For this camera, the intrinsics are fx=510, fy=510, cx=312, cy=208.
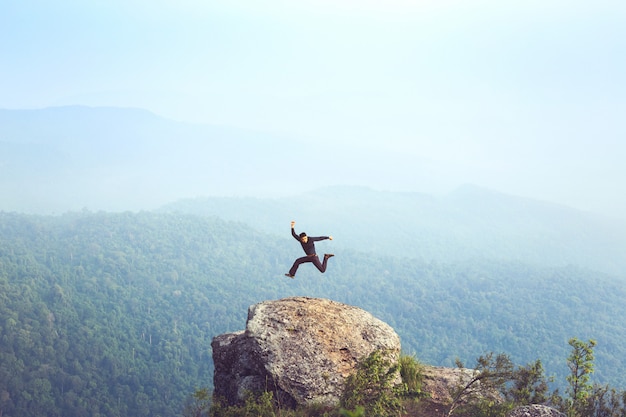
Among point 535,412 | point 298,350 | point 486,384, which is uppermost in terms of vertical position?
point 298,350

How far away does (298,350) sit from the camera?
18234 millimetres

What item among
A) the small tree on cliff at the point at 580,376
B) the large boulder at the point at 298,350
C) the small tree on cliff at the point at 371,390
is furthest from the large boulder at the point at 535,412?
the large boulder at the point at 298,350

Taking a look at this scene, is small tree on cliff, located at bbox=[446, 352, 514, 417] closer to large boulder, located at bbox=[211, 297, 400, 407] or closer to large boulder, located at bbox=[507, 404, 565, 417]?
large boulder, located at bbox=[507, 404, 565, 417]

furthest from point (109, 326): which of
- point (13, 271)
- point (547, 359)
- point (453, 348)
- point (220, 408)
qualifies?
point (220, 408)

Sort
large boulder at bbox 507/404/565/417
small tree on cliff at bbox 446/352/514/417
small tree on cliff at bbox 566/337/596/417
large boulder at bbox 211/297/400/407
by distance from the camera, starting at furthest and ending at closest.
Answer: small tree on cliff at bbox 566/337/596/417 < small tree on cliff at bbox 446/352/514/417 < large boulder at bbox 211/297/400/407 < large boulder at bbox 507/404/565/417

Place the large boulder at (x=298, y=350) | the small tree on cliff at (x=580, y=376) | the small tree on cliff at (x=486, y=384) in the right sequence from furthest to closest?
the small tree on cliff at (x=580, y=376) < the small tree on cliff at (x=486, y=384) < the large boulder at (x=298, y=350)

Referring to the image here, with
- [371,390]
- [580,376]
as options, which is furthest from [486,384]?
[371,390]

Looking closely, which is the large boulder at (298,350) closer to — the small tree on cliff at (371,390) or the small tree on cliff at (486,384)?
the small tree on cliff at (371,390)

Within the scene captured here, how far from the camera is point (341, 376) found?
17828 millimetres

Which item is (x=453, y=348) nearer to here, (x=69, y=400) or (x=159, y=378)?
(x=159, y=378)

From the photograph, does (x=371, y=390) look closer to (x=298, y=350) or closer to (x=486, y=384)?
(x=298, y=350)

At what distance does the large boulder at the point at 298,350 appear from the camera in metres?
17.3

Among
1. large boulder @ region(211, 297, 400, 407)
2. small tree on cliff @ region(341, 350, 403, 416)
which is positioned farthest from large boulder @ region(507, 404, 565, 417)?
large boulder @ region(211, 297, 400, 407)

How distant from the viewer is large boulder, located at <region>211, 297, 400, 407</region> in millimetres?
17297
